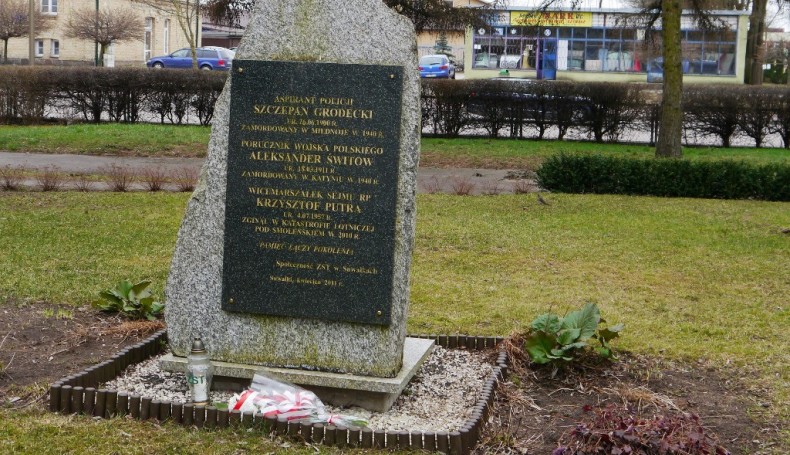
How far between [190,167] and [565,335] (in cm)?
1341

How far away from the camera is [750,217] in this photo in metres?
13.8

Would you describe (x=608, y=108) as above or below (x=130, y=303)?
above

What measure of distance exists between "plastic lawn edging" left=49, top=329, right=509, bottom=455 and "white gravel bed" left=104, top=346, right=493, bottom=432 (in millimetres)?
132

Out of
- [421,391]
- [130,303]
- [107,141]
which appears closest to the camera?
[421,391]

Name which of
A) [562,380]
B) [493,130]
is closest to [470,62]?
[493,130]

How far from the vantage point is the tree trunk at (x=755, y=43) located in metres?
34.3

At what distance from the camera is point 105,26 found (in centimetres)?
5234

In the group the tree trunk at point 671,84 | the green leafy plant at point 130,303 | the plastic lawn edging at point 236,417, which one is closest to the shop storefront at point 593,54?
the tree trunk at point 671,84

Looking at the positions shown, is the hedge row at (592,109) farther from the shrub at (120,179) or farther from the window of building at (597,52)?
the window of building at (597,52)

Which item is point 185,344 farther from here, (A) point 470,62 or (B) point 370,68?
(A) point 470,62

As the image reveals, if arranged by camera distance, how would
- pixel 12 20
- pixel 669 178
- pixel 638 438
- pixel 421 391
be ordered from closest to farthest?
pixel 638 438 → pixel 421 391 → pixel 669 178 → pixel 12 20

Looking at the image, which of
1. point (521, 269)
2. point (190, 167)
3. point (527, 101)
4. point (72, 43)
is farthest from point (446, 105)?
point (72, 43)

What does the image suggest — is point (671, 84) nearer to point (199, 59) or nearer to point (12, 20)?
point (199, 59)

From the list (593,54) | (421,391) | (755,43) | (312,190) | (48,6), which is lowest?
Result: (421,391)
